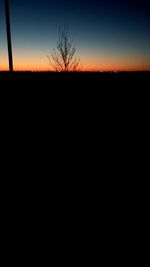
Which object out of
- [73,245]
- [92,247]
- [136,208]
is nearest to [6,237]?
[73,245]

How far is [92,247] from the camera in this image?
275cm

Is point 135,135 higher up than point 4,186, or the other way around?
point 135,135

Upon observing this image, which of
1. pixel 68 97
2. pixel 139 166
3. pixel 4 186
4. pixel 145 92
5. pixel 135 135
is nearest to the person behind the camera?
pixel 4 186

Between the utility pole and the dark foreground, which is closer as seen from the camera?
the dark foreground

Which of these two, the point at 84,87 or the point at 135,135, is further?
the point at 84,87

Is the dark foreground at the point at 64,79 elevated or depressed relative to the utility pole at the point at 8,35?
depressed

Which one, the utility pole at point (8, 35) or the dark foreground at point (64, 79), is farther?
the utility pole at point (8, 35)

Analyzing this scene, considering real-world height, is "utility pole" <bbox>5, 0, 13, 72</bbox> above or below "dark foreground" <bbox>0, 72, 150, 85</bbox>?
above

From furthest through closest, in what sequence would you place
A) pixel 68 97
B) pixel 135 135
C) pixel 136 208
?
pixel 68 97 < pixel 135 135 < pixel 136 208

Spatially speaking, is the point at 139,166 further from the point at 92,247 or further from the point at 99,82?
the point at 99,82

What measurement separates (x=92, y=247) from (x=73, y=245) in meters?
0.24

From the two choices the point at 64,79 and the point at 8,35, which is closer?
the point at 64,79

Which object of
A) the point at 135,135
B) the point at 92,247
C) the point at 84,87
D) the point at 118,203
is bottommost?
the point at 92,247

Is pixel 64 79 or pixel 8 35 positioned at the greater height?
pixel 8 35
